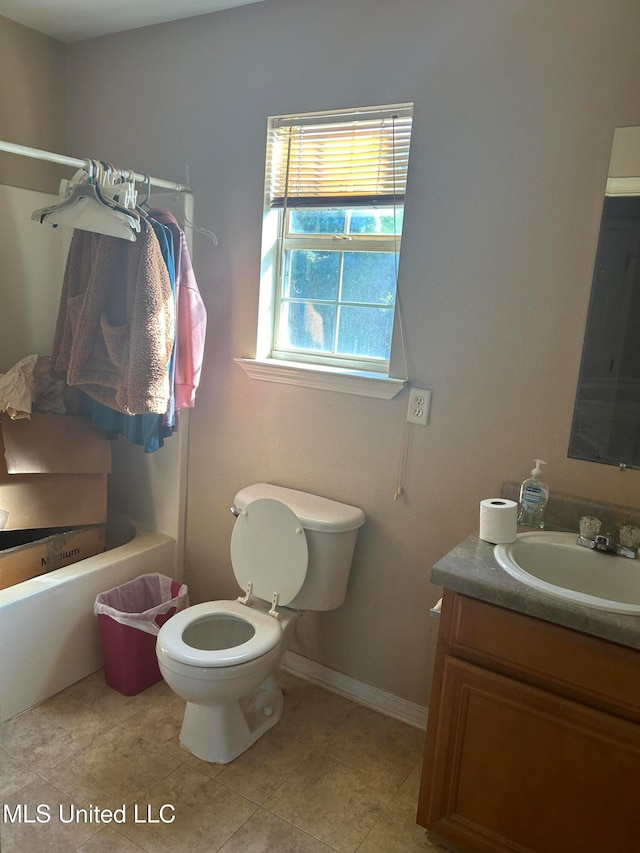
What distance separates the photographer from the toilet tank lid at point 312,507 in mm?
2109

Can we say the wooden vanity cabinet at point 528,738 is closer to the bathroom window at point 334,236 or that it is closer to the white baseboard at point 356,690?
the white baseboard at point 356,690

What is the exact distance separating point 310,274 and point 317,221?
20 cm

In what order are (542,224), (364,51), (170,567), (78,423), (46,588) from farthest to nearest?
(170,567)
(78,423)
(46,588)
(364,51)
(542,224)

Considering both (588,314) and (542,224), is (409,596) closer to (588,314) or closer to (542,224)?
(588,314)

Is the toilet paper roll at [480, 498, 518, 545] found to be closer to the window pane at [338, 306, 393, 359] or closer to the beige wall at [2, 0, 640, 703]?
the beige wall at [2, 0, 640, 703]

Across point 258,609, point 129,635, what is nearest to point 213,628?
point 258,609

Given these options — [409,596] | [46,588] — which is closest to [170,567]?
[46,588]

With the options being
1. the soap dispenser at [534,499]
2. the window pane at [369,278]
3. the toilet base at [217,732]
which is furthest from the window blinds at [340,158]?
the toilet base at [217,732]

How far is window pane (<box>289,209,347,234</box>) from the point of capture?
228 centimetres

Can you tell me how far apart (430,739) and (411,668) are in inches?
22.8

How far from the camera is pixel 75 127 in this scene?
2773mm

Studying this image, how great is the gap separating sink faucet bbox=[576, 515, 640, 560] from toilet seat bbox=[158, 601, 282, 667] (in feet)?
3.30

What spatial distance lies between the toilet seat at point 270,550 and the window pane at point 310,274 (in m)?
0.81

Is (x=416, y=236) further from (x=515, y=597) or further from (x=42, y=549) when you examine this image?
(x=42, y=549)
